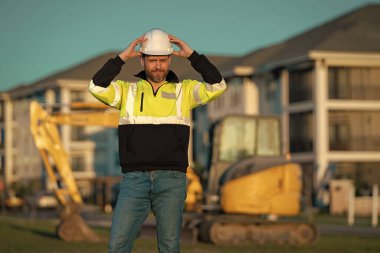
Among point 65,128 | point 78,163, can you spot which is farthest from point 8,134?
point 78,163

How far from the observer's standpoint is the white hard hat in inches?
356

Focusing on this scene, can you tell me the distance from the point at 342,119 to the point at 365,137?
2.05 m

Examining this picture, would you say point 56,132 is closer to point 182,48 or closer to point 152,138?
point 182,48

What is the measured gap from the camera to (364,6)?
3497 inches

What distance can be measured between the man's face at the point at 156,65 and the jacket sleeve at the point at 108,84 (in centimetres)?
25

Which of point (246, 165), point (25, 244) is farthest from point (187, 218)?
point (25, 244)

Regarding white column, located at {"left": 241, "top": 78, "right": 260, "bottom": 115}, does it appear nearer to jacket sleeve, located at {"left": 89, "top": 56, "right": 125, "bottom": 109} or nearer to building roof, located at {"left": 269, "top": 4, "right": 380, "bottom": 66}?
building roof, located at {"left": 269, "top": 4, "right": 380, "bottom": 66}

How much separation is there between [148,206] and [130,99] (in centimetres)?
88

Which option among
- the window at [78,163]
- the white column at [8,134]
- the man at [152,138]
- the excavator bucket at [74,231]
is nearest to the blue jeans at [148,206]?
the man at [152,138]

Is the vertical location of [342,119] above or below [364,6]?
below

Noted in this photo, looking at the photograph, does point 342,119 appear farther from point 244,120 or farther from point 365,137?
point 244,120

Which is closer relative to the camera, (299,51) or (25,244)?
(25,244)

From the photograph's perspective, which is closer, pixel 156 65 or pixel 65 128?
pixel 156 65

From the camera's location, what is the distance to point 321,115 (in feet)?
253
